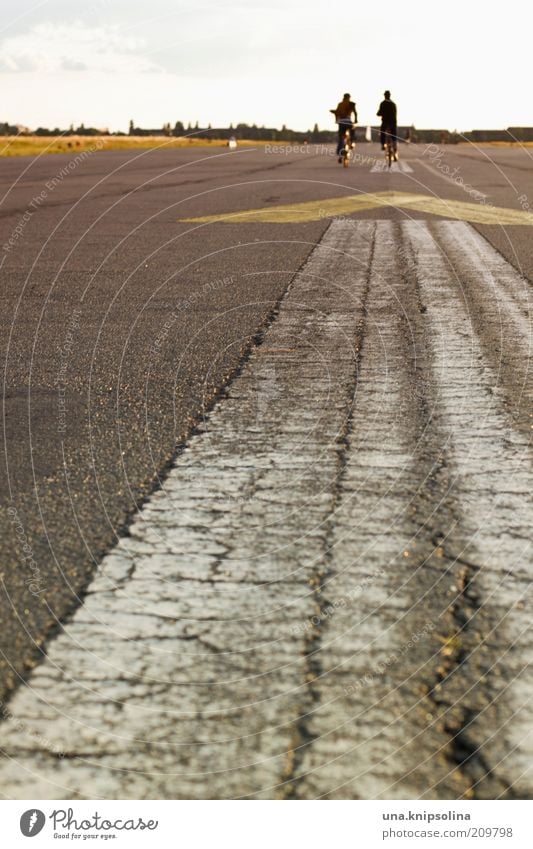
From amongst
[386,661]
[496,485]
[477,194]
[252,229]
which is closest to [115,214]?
[252,229]

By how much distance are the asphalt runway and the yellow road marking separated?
2734mm

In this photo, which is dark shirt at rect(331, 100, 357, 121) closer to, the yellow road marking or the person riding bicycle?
the person riding bicycle

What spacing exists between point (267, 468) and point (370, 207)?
10.6m

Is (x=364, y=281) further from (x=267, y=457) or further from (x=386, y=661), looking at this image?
(x=386, y=661)

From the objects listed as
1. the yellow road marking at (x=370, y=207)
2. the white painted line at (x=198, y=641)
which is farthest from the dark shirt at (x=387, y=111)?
the white painted line at (x=198, y=641)

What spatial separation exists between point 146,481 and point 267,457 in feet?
1.62

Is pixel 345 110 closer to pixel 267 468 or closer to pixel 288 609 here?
pixel 267 468

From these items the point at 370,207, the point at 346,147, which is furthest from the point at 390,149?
the point at 370,207

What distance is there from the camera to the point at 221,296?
7.45 meters

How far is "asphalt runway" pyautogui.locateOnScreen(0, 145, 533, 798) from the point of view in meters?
2.34

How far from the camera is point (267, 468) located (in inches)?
156

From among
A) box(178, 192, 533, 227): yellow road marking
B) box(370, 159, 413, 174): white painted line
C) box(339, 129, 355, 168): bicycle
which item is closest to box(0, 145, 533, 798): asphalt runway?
box(178, 192, 533, 227): yellow road marking

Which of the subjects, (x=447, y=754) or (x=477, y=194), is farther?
(x=477, y=194)

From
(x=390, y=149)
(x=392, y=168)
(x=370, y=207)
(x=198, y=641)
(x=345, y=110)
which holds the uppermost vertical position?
(x=345, y=110)
